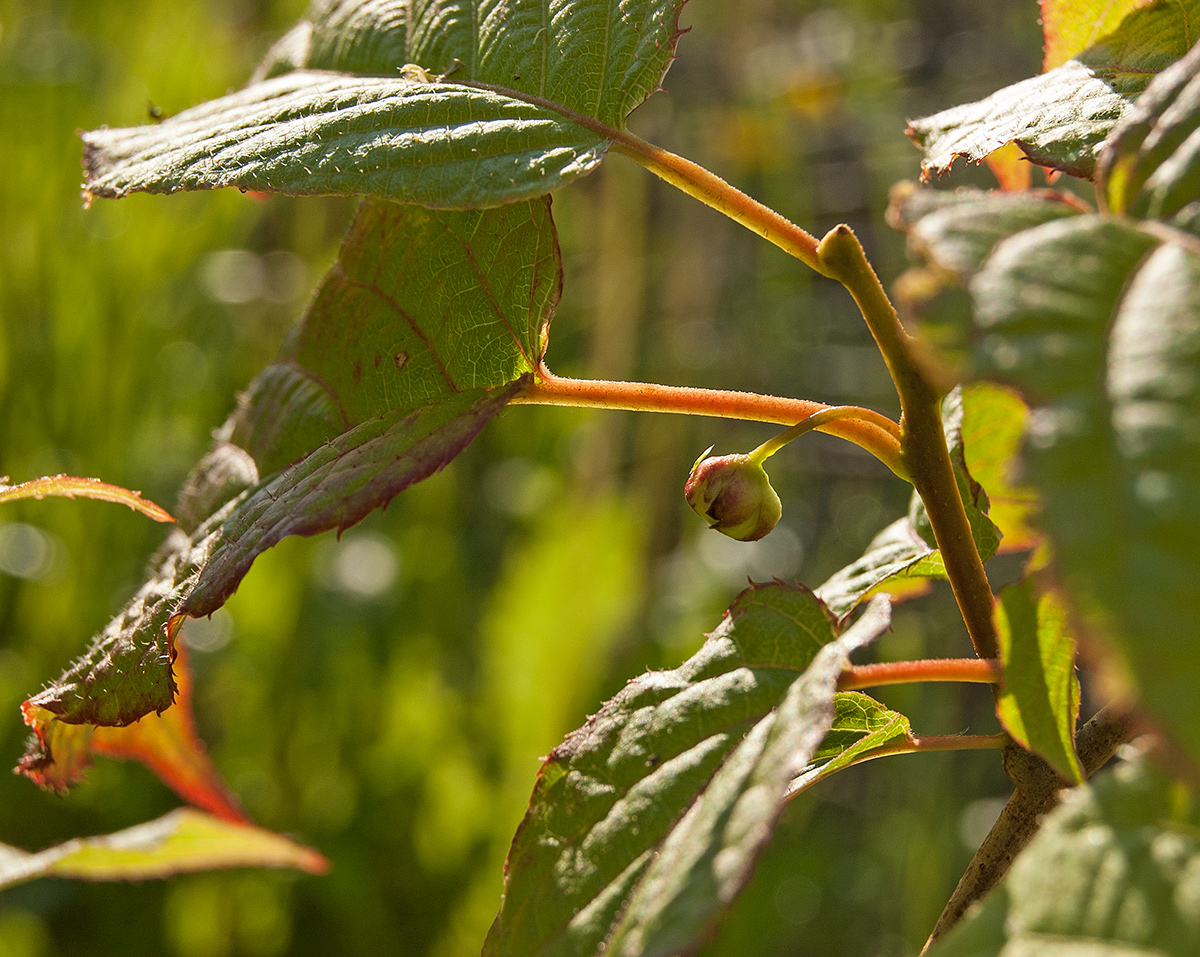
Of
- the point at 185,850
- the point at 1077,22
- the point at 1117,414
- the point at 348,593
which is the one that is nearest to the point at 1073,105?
the point at 1077,22

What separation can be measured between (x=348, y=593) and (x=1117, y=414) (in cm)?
139

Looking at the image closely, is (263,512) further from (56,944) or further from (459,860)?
(56,944)

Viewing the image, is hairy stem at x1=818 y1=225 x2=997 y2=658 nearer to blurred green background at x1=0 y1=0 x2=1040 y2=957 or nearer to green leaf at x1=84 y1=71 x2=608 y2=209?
green leaf at x1=84 y1=71 x2=608 y2=209

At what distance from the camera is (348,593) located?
1450mm

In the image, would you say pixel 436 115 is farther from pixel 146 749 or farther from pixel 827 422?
pixel 146 749

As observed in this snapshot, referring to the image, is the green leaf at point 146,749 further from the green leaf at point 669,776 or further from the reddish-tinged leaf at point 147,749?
the green leaf at point 669,776

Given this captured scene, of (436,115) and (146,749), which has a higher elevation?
(436,115)

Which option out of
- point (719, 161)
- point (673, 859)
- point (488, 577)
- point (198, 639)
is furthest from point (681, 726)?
point (719, 161)

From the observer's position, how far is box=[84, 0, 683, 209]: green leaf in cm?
24

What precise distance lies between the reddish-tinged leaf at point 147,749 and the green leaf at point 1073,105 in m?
0.24

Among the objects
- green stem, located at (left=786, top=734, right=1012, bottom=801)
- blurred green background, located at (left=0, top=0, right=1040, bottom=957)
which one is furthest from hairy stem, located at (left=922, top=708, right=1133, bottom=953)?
blurred green background, located at (left=0, top=0, right=1040, bottom=957)

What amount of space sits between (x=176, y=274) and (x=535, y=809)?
4.84ft

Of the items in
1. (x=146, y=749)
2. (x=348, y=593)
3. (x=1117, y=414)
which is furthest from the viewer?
(x=348, y=593)

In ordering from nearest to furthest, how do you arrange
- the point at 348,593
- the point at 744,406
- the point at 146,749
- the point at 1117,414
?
1. the point at 1117,414
2. the point at 744,406
3. the point at 146,749
4. the point at 348,593
